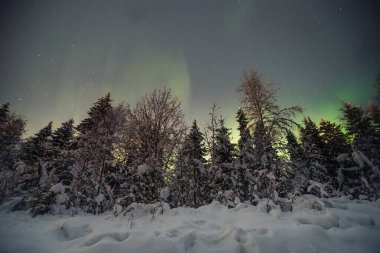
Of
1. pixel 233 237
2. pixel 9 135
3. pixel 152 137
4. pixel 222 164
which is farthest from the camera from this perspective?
pixel 9 135

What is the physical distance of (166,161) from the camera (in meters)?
9.84

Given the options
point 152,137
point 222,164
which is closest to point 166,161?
point 152,137

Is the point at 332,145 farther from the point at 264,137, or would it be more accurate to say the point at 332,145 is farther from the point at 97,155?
the point at 97,155

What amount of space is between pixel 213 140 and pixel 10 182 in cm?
1406

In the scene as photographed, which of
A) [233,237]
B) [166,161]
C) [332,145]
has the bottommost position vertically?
[233,237]

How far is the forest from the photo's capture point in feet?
25.6

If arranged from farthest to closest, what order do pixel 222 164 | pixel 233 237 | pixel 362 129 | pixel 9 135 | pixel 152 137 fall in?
pixel 9 135
pixel 362 129
pixel 222 164
pixel 152 137
pixel 233 237

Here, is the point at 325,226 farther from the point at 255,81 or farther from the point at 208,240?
the point at 255,81

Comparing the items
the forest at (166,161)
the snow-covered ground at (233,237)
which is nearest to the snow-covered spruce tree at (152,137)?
the forest at (166,161)

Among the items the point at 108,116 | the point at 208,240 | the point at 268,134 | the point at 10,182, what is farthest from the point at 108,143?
the point at 208,240

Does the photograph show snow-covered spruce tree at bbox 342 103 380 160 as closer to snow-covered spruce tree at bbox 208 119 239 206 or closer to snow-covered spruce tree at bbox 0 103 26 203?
snow-covered spruce tree at bbox 208 119 239 206

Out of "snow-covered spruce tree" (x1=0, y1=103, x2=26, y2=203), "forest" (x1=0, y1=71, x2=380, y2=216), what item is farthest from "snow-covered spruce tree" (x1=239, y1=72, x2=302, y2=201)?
"snow-covered spruce tree" (x1=0, y1=103, x2=26, y2=203)

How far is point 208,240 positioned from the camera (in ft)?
11.3

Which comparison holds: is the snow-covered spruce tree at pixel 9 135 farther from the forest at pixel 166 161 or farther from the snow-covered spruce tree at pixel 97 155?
the snow-covered spruce tree at pixel 97 155
